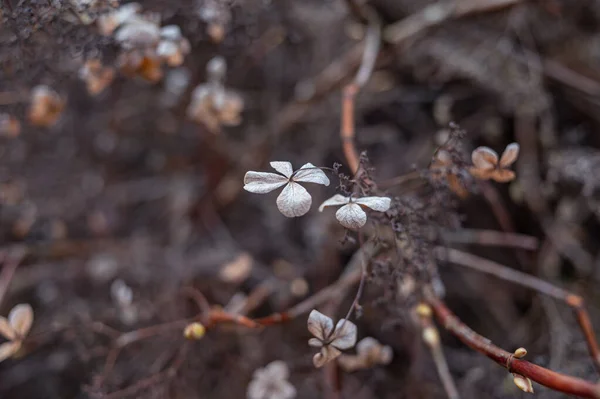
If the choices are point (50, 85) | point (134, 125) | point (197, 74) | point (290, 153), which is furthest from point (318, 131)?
point (50, 85)

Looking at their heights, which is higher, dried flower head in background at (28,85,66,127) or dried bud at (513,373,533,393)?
dried flower head in background at (28,85,66,127)

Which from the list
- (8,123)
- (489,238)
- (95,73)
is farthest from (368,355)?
(8,123)

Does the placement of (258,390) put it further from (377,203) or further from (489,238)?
(489,238)

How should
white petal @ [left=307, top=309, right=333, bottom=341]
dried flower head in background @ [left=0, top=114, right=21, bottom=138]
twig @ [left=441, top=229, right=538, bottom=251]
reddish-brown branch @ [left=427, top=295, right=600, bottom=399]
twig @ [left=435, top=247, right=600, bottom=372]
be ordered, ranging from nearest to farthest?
reddish-brown branch @ [left=427, top=295, right=600, bottom=399]
white petal @ [left=307, top=309, right=333, bottom=341]
twig @ [left=435, top=247, right=600, bottom=372]
dried flower head in background @ [left=0, top=114, right=21, bottom=138]
twig @ [left=441, top=229, right=538, bottom=251]

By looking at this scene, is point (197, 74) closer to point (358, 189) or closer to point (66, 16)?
point (66, 16)

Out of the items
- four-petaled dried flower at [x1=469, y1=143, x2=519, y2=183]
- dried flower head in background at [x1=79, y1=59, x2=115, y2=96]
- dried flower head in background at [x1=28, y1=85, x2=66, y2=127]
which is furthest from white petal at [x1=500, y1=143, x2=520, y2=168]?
dried flower head in background at [x1=28, y1=85, x2=66, y2=127]

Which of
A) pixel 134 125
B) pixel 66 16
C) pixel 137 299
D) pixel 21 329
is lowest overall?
pixel 137 299

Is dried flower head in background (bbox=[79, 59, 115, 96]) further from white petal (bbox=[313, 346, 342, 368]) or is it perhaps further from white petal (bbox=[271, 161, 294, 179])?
white petal (bbox=[313, 346, 342, 368])
